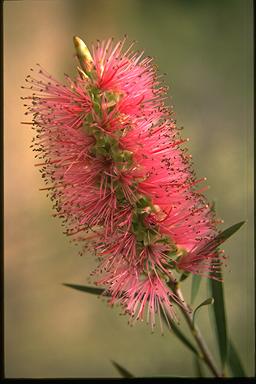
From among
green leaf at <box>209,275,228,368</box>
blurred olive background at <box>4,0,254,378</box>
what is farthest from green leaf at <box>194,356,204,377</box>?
blurred olive background at <box>4,0,254,378</box>

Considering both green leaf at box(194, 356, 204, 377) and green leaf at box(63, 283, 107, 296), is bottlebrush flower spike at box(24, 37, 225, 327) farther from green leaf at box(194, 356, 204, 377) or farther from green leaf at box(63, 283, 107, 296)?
green leaf at box(194, 356, 204, 377)

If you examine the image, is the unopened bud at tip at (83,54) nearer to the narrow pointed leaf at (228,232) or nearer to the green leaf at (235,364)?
the narrow pointed leaf at (228,232)

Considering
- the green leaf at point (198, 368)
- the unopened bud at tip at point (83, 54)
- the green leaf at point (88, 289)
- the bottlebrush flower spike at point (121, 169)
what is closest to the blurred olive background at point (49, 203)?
the green leaf at point (198, 368)

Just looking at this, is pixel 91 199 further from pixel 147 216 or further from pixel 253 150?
pixel 253 150

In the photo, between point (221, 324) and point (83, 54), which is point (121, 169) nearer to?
point (83, 54)

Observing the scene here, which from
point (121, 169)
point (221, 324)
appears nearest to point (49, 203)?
point (221, 324)

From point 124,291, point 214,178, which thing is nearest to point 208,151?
point 214,178
